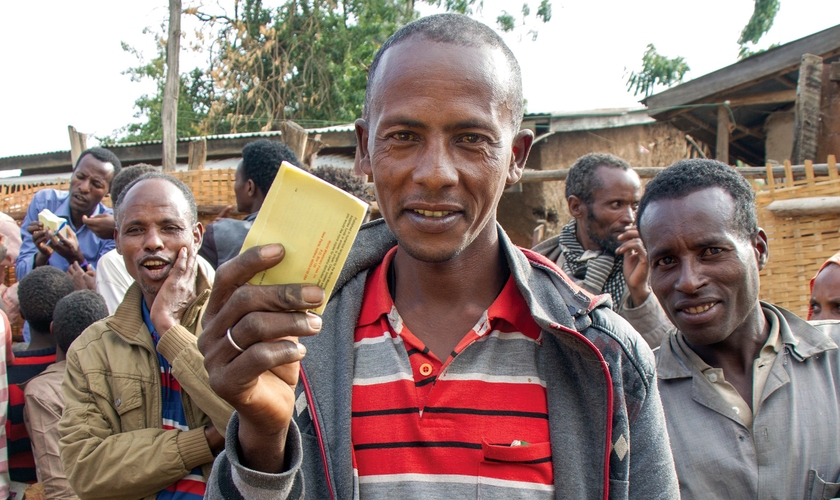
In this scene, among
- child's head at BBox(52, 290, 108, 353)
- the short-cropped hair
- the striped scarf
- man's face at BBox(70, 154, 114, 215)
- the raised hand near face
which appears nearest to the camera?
the raised hand near face

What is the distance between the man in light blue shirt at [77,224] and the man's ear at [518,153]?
12.1 feet

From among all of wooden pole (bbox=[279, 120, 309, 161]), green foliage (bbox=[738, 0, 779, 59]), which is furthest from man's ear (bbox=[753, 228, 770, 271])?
green foliage (bbox=[738, 0, 779, 59])

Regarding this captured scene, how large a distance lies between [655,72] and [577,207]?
49.9ft

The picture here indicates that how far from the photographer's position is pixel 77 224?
5004 millimetres

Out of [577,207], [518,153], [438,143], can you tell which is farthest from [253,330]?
[577,207]

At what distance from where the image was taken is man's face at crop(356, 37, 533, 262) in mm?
1380

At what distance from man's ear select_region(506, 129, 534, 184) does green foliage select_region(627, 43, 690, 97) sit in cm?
1702

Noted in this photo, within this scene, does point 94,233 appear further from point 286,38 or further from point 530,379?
point 286,38

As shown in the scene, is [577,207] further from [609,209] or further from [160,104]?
[160,104]

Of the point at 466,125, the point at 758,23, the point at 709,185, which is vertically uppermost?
the point at 758,23

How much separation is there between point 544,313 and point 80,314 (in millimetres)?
2814

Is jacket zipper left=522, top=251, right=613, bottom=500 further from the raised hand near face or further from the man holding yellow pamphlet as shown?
the raised hand near face

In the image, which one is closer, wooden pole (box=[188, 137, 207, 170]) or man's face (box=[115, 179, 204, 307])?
man's face (box=[115, 179, 204, 307])

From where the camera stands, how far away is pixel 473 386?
138 centimetres
